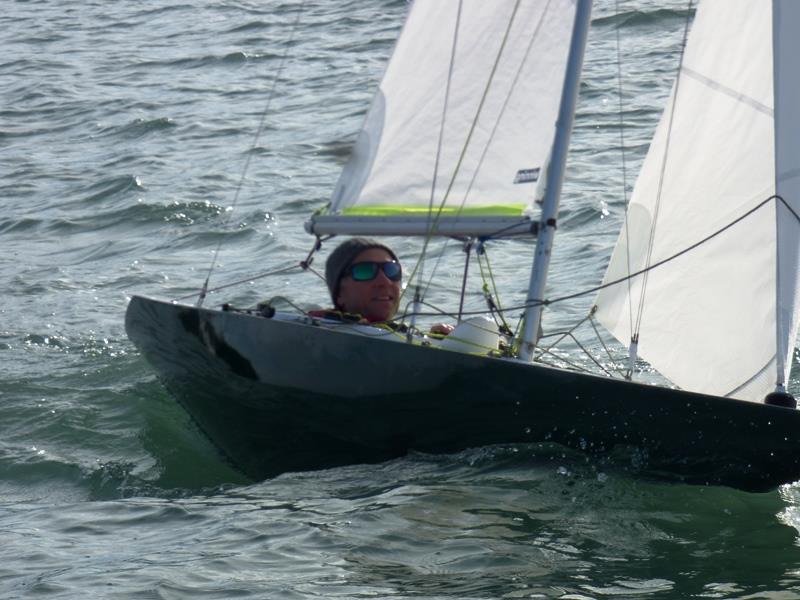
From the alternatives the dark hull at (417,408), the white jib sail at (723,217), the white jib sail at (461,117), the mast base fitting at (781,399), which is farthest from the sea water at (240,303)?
the white jib sail at (461,117)

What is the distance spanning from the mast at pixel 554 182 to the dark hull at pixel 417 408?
36 centimetres

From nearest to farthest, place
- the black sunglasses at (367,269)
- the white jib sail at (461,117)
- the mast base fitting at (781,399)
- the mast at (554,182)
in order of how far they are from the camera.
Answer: the mast base fitting at (781,399), the mast at (554,182), the white jib sail at (461,117), the black sunglasses at (367,269)

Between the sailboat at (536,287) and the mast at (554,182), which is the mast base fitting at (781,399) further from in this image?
the mast at (554,182)

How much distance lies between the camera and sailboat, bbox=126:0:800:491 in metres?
5.29

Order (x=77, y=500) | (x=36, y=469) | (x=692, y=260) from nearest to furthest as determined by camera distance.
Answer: (x=692, y=260)
(x=77, y=500)
(x=36, y=469)

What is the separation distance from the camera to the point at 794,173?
5.30 metres

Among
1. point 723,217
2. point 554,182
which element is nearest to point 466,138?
point 554,182

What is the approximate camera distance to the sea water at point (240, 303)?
189 inches

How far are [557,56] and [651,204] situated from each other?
67 centimetres

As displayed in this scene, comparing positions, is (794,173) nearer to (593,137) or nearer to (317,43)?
(593,137)

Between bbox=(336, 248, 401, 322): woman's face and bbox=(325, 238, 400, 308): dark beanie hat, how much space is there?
0.05ft

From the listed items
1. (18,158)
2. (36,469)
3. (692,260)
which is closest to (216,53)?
(18,158)

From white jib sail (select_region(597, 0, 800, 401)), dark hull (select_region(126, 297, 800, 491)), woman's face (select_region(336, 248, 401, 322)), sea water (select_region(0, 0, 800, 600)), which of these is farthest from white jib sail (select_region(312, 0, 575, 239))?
sea water (select_region(0, 0, 800, 600))

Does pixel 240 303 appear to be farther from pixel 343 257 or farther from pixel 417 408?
pixel 417 408
